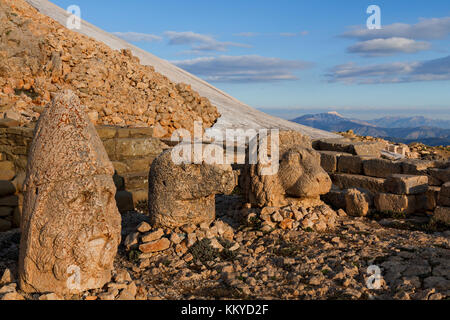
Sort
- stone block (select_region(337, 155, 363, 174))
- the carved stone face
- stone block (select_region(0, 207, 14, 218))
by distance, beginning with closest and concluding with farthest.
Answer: the carved stone face → stone block (select_region(0, 207, 14, 218)) → stone block (select_region(337, 155, 363, 174))

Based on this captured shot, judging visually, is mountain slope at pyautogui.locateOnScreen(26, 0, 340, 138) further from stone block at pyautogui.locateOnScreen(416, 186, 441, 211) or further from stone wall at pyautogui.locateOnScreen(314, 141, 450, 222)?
stone block at pyautogui.locateOnScreen(416, 186, 441, 211)

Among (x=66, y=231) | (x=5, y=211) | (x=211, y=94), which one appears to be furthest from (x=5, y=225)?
(x=211, y=94)

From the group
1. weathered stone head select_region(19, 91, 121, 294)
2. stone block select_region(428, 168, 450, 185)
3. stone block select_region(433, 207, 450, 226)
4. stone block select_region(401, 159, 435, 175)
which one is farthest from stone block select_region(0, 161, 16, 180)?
stone block select_region(428, 168, 450, 185)

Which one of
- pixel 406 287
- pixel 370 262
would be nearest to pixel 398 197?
pixel 370 262

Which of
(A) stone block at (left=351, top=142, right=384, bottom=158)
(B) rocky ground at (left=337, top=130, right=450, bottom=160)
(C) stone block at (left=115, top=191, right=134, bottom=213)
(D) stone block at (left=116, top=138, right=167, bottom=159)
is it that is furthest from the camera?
(B) rocky ground at (left=337, top=130, right=450, bottom=160)

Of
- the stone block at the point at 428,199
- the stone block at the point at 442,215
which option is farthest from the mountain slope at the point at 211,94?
the stone block at the point at 442,215

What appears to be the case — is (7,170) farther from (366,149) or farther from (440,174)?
(440,174)

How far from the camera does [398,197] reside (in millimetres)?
8070

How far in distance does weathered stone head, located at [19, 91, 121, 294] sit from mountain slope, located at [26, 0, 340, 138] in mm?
11821

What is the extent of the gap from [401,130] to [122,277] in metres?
211

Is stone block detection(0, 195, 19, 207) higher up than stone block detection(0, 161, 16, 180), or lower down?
lower down

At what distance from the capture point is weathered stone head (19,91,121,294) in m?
4.00

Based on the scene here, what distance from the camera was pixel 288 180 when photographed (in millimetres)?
7387

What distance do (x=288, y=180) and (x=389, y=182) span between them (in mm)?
2549
